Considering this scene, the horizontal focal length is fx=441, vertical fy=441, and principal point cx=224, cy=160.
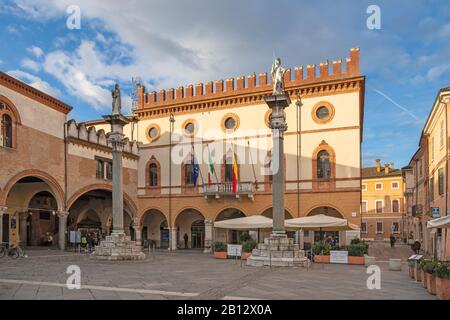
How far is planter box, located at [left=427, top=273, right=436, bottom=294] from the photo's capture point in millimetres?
10539

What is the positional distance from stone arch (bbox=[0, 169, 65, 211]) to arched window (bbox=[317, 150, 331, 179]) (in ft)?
53.0

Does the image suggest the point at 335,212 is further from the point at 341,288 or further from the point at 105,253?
the point at 341,288

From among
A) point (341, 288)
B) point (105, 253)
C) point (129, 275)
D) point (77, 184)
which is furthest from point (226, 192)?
point (341, 288)

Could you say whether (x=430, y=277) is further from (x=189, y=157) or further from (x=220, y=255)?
(x=189, y=157)

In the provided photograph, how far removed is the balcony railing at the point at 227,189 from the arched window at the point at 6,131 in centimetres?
1340

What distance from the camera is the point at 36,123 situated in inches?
977

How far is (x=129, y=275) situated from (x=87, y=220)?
21973mm

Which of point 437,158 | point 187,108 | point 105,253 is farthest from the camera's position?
point 187,108

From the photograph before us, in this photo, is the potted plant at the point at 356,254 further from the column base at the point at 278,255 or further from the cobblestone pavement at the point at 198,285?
the cobblestone pavement at the point at 198,285

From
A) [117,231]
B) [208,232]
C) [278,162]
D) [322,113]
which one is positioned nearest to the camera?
[278,162]

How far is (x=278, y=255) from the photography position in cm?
1678

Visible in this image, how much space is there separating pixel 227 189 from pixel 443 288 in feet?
70.9

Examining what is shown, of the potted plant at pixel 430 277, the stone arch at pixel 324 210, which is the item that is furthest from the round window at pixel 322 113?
the potted plant at pixel 430 277

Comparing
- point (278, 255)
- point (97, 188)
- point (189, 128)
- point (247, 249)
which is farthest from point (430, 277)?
point (189, 128)
